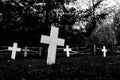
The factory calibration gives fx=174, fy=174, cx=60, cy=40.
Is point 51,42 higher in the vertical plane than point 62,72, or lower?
higher

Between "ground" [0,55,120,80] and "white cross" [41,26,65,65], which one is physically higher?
"white cross" [41,26,65,65]

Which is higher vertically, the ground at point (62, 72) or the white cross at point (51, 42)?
the white cross at point (51, 42)

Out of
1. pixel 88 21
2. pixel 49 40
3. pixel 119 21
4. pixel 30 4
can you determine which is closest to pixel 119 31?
pixel 119 21

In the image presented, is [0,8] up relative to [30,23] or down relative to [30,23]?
up

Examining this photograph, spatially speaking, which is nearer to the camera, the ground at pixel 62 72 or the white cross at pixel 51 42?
the ground at pixel 62 72

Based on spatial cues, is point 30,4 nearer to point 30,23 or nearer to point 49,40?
point 30,23

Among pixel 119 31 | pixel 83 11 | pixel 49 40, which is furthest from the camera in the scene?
pixel 119 31

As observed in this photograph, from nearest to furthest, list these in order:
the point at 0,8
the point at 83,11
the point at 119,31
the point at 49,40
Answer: the point at 49,40, the point at 0,8, the point at 83,11, the point at 119,31

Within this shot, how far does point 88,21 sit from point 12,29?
7051 millimetres

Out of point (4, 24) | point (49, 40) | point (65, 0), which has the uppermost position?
point (65, 0)

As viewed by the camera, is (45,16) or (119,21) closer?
(45,16)

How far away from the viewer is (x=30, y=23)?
15.3 metres

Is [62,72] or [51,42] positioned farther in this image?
[51,42]

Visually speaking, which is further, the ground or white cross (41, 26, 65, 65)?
white cross (41, 26, 65, 65)
